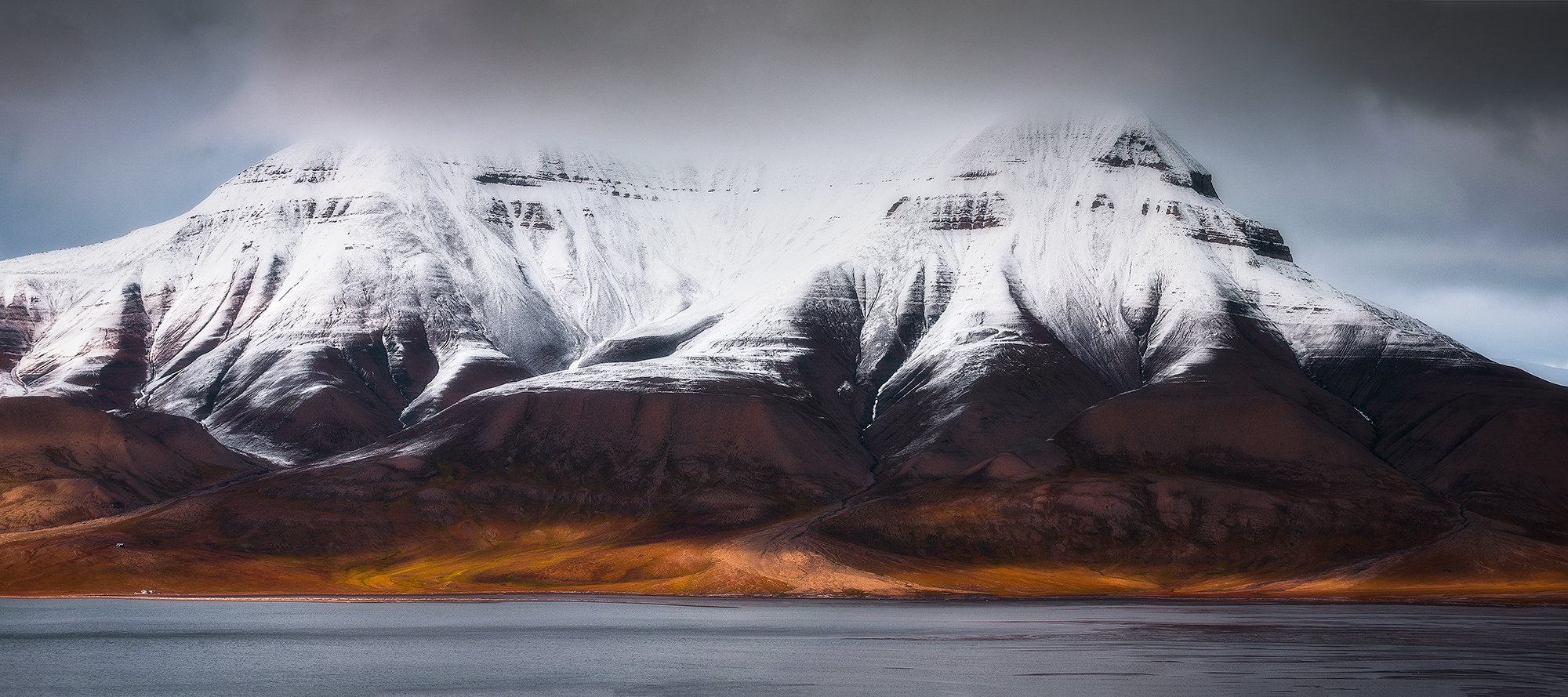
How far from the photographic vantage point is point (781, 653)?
130 meters

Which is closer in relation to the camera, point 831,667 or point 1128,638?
point 831,667

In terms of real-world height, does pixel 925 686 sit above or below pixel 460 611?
above

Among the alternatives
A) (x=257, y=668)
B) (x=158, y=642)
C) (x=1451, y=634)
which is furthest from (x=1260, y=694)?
(x=158, y=642)

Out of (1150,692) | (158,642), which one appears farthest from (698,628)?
(1150,692)

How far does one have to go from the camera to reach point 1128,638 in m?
142

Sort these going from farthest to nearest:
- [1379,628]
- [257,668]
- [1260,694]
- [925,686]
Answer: [1379,628] < [257,668] < [925,686] < [1260,694]

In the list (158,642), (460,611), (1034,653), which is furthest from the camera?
(460,611)

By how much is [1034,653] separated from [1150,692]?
27249 millimetres

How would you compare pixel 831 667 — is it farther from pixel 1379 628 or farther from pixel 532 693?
pixel 1379 628

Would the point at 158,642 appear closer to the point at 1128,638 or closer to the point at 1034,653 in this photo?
the point at 1034,653

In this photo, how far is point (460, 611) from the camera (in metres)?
188

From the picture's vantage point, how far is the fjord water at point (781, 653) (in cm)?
10325

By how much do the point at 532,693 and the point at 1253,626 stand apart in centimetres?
8473

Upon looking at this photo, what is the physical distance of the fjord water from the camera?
103250mm
